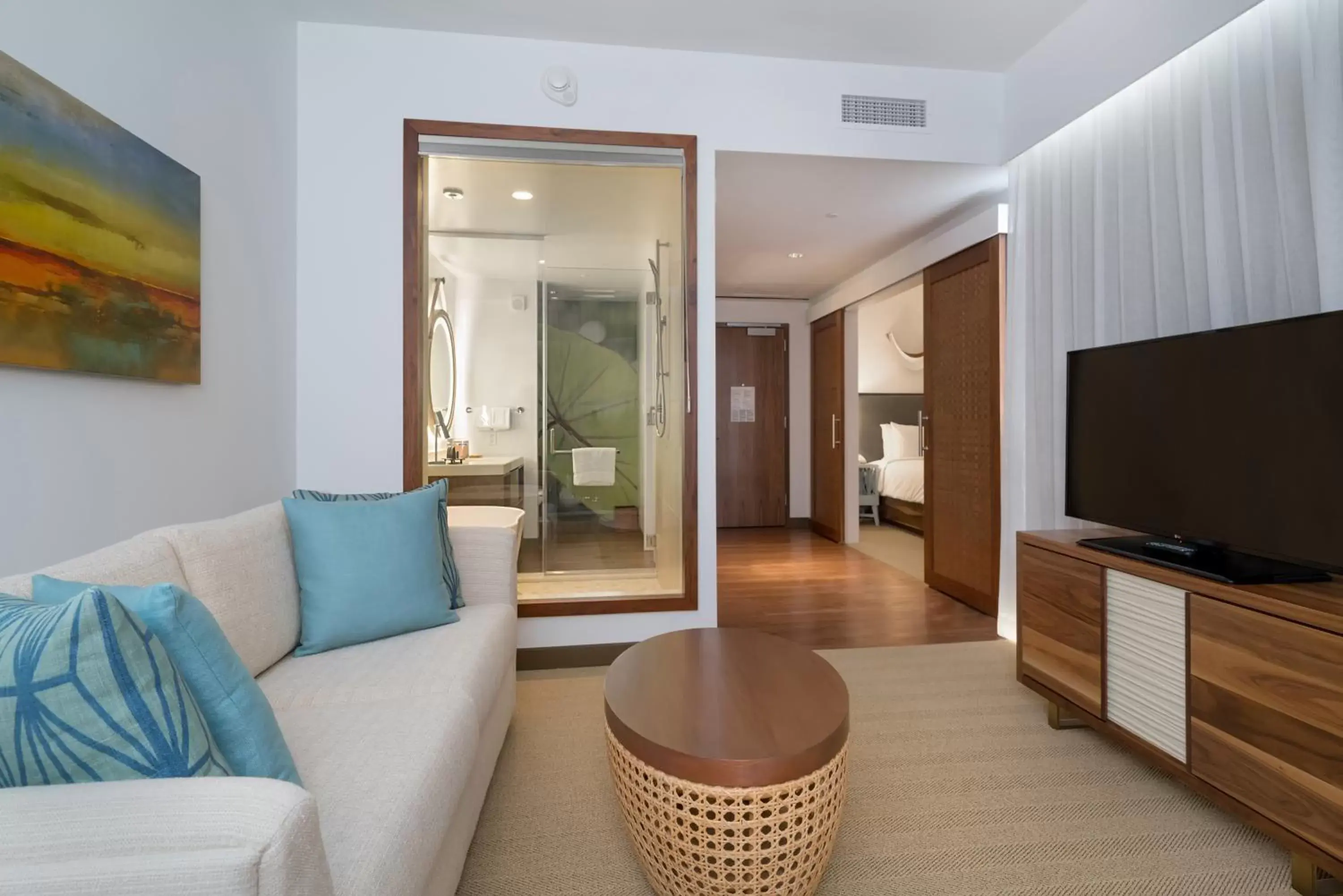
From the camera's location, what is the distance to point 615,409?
11.4 ft

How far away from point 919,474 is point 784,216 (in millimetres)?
3528

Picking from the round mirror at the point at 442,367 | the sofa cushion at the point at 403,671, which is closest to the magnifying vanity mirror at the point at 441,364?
the round mirror at the point at 442,367

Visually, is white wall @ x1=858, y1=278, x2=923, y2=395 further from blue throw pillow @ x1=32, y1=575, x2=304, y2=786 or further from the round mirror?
blue throw pillow @ x1=32, y1=575, x2=304, y2=786

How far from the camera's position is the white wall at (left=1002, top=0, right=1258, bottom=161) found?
217 centimetres

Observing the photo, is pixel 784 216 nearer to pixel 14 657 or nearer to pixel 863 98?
pixel 863 98

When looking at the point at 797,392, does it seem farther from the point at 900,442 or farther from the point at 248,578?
the point at 248,578

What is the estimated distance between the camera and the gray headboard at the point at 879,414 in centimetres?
765

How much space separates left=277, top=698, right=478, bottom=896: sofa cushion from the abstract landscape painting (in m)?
1.08

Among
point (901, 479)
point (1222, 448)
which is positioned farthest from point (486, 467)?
point (901, 479)

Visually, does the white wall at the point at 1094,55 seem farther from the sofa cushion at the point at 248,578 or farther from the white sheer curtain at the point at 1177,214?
the sofa cushion at the point at 248,578

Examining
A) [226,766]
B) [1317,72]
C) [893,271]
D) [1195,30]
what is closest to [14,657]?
[226,766]

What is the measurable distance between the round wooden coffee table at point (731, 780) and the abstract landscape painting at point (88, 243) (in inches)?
62.3

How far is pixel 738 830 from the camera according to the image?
1.20 meters

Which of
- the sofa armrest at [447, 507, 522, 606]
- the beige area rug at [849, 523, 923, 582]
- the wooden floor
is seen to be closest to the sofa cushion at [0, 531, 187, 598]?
the sofa armrest at [447, 507, 522, 606]
